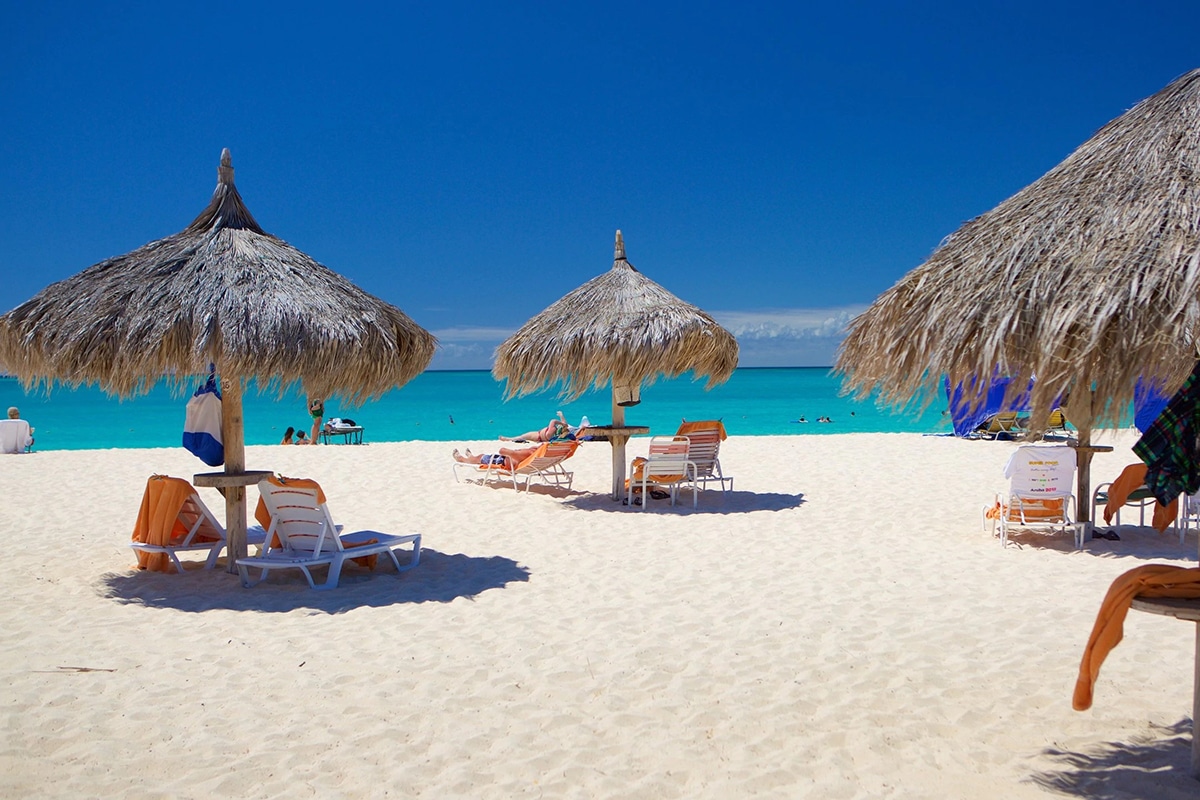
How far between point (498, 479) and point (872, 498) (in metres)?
4.27

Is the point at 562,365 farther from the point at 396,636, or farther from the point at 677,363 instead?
the point at 396,636

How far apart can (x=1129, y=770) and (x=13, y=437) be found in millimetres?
14824

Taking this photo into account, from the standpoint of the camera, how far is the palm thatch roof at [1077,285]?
244 cm

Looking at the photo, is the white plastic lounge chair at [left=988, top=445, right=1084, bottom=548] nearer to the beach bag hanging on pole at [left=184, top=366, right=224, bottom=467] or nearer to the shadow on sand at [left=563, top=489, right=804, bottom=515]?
the shadow on sand at [left=563, top=489, right=804, bottom=515]

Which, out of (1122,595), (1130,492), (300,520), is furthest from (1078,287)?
(1130,492)

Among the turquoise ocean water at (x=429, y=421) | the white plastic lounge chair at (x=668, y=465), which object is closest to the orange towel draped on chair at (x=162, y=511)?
the white plastic lounge chair at (x=668, y=465)

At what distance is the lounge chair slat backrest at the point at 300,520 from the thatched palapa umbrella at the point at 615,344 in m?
3.56

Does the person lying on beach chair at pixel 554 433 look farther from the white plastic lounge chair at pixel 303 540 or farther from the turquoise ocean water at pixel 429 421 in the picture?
the turquoise ocean water at pixel 429 421

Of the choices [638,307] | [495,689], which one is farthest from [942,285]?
[638,307]

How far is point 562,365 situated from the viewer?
841cm

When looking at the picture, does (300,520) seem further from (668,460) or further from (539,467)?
(539,467)

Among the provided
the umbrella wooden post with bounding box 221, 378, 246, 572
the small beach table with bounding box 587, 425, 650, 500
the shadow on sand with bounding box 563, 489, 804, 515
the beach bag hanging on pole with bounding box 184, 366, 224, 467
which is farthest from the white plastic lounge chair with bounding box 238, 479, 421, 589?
the small beach table with bounding box 587, 425, 650, 500

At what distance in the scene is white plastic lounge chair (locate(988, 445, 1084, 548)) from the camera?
20.5 ft

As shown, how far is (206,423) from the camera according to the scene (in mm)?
5488
